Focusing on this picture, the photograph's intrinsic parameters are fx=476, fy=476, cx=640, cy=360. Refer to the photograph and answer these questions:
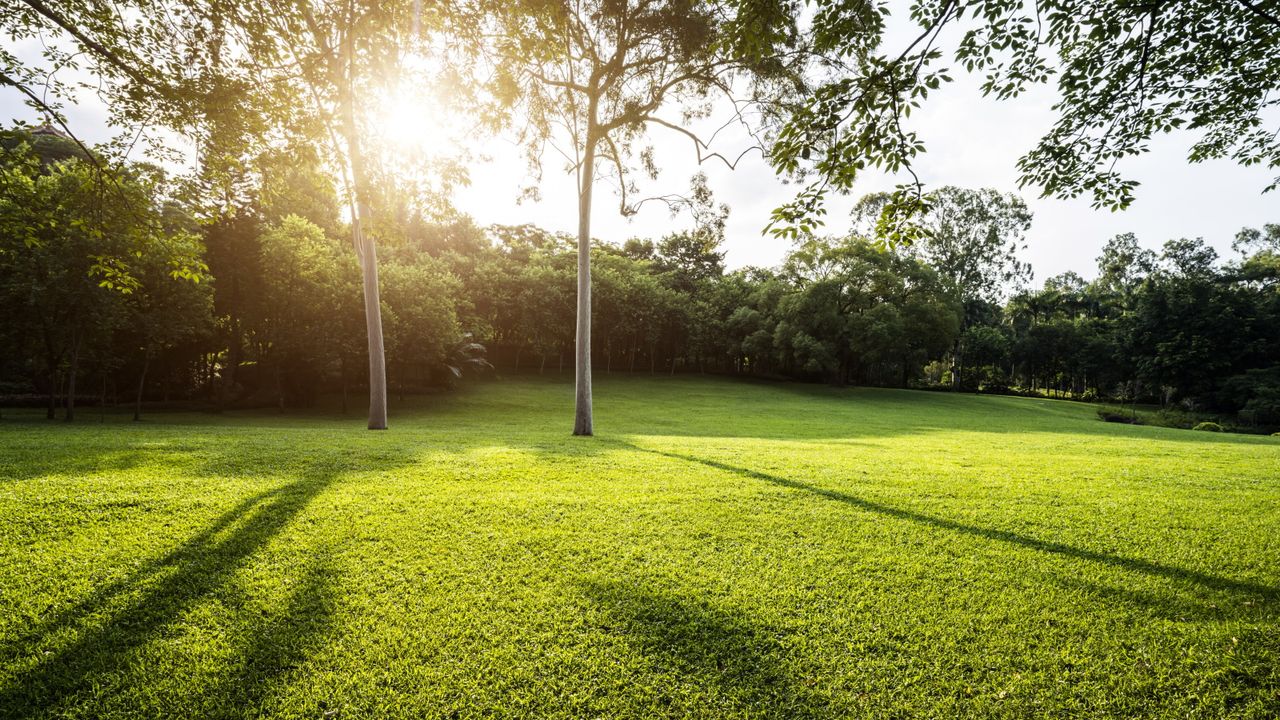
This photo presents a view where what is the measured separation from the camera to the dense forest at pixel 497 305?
858cm

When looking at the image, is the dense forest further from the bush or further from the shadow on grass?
the bush

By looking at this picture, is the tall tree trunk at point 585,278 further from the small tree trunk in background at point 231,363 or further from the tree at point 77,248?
the small tree trunk in background at point 231,363

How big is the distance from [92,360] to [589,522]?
25780 mm

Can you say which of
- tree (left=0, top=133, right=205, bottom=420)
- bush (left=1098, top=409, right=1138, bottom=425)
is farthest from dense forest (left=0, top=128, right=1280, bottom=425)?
bush (left=1098, top=409, right=1138, bottom=425)

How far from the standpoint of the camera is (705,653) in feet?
11.1

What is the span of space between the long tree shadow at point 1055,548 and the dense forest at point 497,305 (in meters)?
3.54

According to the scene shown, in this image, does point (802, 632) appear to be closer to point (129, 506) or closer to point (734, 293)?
point (129, 506)

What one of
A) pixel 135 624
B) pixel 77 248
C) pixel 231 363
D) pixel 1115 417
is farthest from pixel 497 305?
pixel 1115 417

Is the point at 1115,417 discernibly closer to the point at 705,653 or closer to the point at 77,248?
the point at 705,653

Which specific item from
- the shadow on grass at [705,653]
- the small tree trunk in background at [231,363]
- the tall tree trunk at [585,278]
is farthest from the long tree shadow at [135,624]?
the small tree trunk in background at [231,363]

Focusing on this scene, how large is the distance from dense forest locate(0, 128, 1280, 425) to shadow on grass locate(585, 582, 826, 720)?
341 centimetres

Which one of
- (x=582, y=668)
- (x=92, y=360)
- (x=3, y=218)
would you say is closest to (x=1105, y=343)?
(x=582, y=668)

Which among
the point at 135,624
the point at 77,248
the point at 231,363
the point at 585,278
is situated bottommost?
the point at 135,624

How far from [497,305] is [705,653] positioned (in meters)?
39.7
